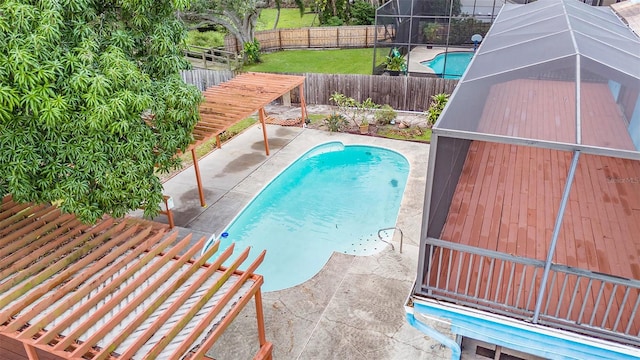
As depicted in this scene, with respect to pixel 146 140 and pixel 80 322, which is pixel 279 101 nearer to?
pixel 146 140

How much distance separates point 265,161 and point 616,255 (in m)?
10.5

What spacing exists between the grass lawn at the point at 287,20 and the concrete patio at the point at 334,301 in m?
24.0

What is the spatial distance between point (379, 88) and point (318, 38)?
11.3 meters

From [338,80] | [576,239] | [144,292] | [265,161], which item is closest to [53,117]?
[144,292]

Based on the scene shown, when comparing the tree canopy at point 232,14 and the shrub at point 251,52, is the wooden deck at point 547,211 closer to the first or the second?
the tree canopy at point 232,14

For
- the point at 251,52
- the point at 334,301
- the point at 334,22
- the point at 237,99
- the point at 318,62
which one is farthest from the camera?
the point at 334,22

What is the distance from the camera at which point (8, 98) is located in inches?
218

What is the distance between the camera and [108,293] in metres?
5.60

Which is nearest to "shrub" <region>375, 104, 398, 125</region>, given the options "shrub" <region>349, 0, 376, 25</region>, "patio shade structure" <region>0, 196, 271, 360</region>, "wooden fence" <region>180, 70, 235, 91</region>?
"wooden fence" <region>180, 70, 235, 91</region>

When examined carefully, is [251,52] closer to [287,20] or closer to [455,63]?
[455,63]

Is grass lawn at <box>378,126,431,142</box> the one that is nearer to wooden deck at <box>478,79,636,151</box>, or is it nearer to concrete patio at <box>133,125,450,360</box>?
concrete patio at <box>133,125,450,360</box>

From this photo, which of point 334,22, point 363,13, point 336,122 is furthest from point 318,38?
point 336,122

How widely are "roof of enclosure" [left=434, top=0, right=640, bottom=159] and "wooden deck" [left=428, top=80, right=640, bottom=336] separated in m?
0.03

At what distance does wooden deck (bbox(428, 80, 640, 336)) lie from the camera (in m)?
4.48
